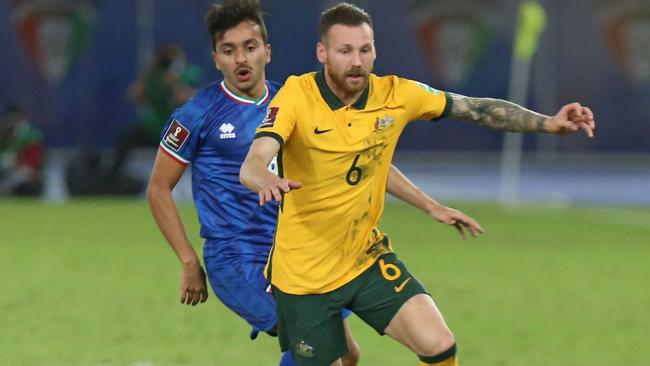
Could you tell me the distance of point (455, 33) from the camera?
1003 inches

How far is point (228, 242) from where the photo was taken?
20.9 ft

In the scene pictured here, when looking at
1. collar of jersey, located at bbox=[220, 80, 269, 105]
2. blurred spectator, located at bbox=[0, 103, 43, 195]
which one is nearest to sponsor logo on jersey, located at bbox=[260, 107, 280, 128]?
collar of jersey, located at bbox=[220, 80, 269, 105]

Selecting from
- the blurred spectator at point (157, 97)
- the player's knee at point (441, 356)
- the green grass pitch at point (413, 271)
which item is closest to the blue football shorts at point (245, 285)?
the player's knee at point (441, 356)

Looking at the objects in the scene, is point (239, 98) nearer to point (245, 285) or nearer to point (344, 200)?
point (245, 285)

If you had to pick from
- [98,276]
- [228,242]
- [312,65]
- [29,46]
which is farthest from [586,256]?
[29,46]

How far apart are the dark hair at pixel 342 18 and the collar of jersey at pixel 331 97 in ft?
0.58

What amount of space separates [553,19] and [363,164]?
800 inches

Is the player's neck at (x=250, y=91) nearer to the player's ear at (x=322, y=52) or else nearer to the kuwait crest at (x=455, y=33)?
the player's ear at (x=322, y=52)

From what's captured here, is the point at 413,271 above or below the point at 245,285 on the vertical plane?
below

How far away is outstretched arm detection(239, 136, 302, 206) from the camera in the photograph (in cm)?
468

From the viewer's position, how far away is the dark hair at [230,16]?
6.32m

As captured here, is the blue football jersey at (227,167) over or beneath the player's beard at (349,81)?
beneath

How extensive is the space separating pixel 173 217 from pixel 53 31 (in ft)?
62.3

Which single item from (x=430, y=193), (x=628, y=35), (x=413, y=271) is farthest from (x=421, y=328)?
(x=628, y=35)
